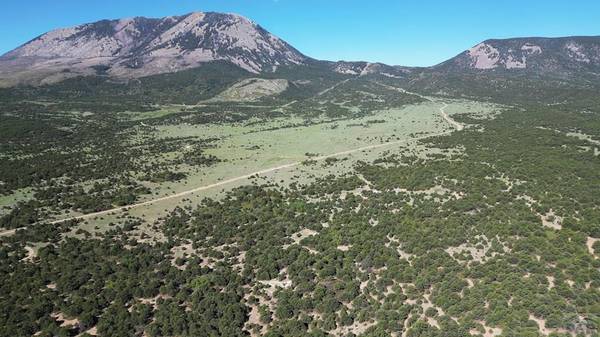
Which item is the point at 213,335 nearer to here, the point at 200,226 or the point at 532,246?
the point at 200,226

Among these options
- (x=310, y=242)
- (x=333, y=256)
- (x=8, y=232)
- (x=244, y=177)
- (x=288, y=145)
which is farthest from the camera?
(x=288, y=145)

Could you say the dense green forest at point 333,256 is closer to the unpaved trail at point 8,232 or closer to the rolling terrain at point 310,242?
the rolling terrain at point 310,242

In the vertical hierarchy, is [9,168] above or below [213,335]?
above

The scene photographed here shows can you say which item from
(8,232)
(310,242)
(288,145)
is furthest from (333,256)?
(288,145)

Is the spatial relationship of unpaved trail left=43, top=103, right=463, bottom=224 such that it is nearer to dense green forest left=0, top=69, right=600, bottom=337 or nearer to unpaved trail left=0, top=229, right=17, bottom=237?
dense green forest left=0, top=69, right=600, bottom=337

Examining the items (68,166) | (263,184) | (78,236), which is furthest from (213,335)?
(68,166)

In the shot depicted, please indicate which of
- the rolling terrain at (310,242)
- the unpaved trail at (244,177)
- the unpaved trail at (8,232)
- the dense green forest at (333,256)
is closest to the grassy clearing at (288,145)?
the rolling terrain at (310,242)

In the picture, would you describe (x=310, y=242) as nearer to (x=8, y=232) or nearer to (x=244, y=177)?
(x=244, y=177)

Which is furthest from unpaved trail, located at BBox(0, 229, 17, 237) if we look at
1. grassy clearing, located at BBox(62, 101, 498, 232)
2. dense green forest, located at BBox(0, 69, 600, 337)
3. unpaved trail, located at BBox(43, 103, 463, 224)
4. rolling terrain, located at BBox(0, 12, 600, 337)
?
grassy clearing, located at BBox(62, 101, 498, 232)
